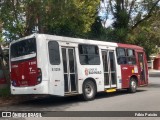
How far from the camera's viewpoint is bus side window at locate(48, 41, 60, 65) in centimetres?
1420

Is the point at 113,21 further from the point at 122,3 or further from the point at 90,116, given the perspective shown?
the point at 90,116

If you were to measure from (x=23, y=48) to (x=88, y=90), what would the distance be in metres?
3.63

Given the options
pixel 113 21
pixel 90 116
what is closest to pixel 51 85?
pixel 90 116

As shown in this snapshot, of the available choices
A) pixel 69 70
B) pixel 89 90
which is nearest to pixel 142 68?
pixel 89 90

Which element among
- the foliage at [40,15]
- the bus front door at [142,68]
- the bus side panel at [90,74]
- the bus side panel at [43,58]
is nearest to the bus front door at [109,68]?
the bus side panel at [90,74]

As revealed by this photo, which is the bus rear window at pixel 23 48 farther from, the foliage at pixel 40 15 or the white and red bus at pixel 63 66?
the foliage at pixel 40 15

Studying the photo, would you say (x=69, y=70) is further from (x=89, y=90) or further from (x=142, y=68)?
(x=142, y=68)

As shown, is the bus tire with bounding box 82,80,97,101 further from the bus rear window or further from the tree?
the tree

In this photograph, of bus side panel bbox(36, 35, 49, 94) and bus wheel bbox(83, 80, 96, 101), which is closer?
bus side panel bbox(36, 35, 49, 94)

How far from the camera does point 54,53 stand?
567 inches

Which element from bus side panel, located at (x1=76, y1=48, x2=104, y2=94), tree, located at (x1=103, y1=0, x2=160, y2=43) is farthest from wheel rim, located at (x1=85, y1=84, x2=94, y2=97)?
tree, located at (x1=103, y1=0, x2=160, y2=43)

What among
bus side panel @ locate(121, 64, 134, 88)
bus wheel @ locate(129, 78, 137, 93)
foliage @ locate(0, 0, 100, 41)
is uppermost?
foliage @ locate(0, 0, 100, 41)

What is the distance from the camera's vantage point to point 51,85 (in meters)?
13.9

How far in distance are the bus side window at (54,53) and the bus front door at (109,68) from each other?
3.50m
